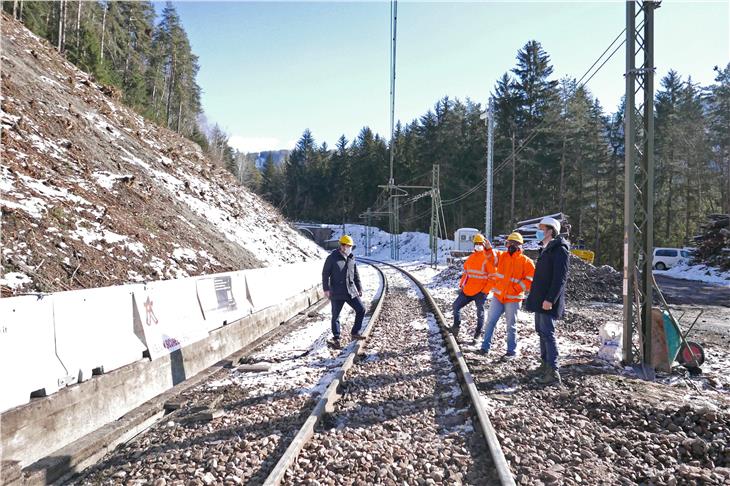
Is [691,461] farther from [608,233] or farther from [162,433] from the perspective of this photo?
[608,233]

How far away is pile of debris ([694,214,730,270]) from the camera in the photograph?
2750 cm

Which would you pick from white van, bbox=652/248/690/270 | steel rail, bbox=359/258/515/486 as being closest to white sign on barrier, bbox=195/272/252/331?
steel rail, bbox=359/258/515/486

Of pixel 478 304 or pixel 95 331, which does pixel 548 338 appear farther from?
pixel 95 331

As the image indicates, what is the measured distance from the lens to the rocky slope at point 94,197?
798 cm

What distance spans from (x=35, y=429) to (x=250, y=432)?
1.80 meters

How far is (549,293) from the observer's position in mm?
5938

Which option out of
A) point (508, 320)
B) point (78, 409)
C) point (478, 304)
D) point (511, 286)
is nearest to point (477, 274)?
point (478, 304)

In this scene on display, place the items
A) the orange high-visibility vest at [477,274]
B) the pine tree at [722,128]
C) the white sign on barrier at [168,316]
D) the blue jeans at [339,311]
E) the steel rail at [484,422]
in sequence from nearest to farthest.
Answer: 1. the steel rail at [484,422]
2. the white sign on barrier at [168,316]
3. the blue jeans at [339,311]
4. the orange high-visibility vest at [477,274]
5. the pine tree at [722,128]

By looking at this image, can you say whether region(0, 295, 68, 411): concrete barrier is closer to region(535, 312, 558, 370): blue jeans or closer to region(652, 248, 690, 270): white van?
region(535, 312, 558, 370): blue jeans

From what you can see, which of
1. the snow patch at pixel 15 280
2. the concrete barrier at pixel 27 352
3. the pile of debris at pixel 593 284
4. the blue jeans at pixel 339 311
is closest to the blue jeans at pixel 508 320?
the blue jeans at pixel 339 311

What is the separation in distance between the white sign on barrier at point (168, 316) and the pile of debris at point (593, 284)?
13373 mm

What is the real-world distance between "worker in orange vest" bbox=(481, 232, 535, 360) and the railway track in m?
0.92

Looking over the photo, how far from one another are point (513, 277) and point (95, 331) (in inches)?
231

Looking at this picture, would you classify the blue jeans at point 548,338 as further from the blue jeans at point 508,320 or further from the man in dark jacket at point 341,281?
the man in dark jacket at point 341,281
